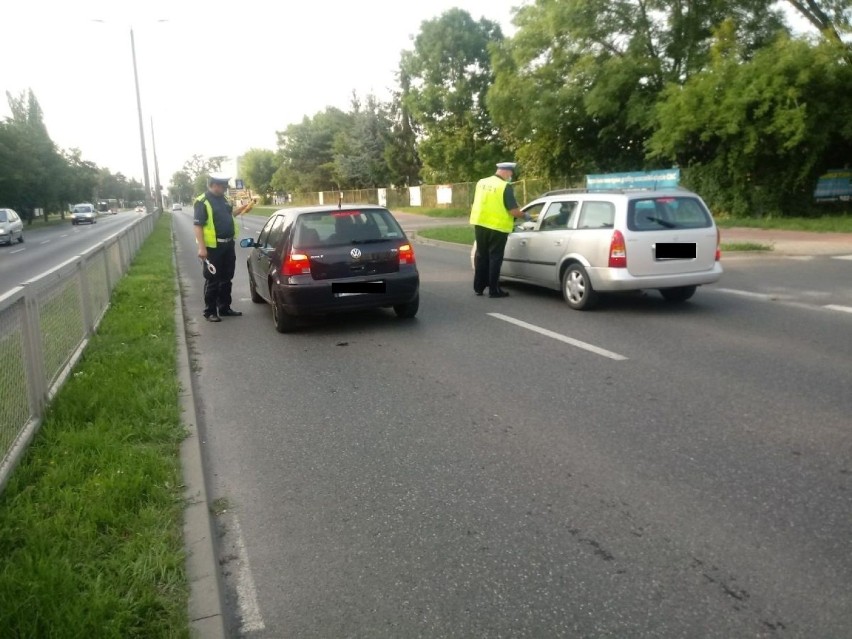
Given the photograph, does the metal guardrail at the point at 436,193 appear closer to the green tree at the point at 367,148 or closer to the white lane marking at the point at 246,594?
the green tree at the point at 367,148

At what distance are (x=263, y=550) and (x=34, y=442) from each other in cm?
207

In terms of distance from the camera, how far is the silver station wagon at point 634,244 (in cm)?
905

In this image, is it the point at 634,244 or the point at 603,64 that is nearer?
the point at 634,244

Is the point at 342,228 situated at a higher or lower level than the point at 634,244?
higher

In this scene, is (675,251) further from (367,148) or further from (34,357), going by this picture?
(367,148)

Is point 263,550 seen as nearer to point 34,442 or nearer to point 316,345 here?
point 34,442

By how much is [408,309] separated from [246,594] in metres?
6.34

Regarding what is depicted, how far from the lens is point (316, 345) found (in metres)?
8.11

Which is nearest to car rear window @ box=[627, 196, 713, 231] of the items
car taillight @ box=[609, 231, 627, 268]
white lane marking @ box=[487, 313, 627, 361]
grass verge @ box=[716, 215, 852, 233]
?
car taillight @ box=[609, 231, 627, 268]

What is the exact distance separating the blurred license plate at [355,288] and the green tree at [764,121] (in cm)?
1713

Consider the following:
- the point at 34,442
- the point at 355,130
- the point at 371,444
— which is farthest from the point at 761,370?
the point at 355,130

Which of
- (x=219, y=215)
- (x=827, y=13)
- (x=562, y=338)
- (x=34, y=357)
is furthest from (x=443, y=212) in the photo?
(x=34, y=357)

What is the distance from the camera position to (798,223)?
70.4 feet

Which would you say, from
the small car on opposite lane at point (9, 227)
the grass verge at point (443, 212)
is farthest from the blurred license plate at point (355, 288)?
the grass verge at point (443, 212)
